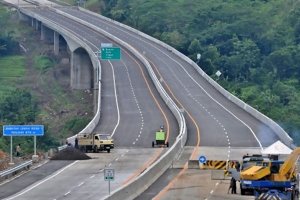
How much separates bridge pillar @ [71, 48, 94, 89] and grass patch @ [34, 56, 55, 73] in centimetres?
974

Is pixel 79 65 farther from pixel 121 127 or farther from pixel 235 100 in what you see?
pixel 121 127

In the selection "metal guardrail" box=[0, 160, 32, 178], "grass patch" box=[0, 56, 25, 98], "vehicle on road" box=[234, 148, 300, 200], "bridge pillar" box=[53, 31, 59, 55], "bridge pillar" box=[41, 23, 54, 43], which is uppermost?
"bridge pillar" box=[41, 23, 54, 43]

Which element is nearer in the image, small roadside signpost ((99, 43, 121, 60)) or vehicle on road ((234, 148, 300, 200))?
vehicle on road ((234, 148, 300, 200))

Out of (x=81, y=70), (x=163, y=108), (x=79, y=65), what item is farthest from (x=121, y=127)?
(x=79, y=65)

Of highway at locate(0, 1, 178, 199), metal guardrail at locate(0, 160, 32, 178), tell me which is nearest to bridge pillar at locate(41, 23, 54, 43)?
highway at locate(0, 1, 178, 199)

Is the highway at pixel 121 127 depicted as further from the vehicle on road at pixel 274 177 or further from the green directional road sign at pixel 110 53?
the vehicle on road at pixel 274 177

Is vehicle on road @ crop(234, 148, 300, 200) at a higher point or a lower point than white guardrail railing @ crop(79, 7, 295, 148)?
lower

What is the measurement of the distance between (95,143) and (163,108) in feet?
96.8

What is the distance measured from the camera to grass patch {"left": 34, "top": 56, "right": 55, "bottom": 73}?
173m

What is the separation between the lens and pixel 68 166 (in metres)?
73.9

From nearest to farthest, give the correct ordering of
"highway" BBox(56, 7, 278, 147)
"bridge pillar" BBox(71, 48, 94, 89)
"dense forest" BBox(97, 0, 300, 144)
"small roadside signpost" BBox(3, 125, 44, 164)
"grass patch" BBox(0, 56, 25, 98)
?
"small roadside signpost" BBox(3, 125, 44, 164) < "highway" BBox(56, 7, 278, 147) < "dense forest" BBox(97, 0, 300, 144) < "bridge pillar" BBox(71, 48, 94, 89) < "grass patch" BBox(0, 56, 25, 98)

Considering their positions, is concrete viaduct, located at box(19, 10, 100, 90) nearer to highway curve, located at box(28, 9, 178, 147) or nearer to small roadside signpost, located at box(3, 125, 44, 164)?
highway curve, located at box(28, 9, 178, 147)

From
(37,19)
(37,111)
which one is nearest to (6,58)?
(37,19)

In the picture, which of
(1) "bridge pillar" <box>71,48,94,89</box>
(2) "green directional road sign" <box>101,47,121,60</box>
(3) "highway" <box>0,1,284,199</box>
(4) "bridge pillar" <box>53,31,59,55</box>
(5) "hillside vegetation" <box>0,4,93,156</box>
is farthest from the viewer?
(4) "bridge pillar" <box>53,31,59,55</box>
